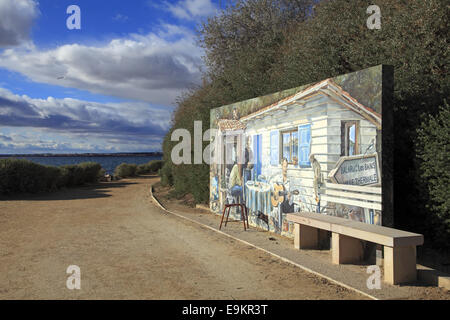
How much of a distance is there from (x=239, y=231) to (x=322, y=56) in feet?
18.0

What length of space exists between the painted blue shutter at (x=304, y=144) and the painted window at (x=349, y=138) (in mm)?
1015

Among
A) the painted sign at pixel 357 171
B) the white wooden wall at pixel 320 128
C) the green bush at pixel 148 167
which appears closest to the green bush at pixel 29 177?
the white wooden wall at pixel 320 128

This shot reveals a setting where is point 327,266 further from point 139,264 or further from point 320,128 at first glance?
point 139,264

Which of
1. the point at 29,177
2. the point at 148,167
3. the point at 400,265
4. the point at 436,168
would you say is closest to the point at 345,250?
the point at 400,265

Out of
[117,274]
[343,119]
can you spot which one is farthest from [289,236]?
[117,274]

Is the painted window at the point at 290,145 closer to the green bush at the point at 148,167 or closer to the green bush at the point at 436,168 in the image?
the green bush at the point at 436,168

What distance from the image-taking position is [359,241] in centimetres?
658

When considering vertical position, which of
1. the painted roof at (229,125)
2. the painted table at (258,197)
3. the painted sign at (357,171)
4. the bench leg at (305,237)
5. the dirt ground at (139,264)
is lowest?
the dirt ground at (139,264)

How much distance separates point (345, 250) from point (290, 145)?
9.69ft

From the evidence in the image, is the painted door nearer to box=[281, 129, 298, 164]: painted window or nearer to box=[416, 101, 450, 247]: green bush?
box=[281, 129, 298, 164]: painted window

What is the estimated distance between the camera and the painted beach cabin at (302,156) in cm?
653

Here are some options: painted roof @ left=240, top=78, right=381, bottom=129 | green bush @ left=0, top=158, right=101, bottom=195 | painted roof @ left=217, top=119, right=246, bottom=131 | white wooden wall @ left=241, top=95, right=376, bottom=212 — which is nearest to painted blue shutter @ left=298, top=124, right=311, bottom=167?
white wooden wall @ left=241, top=95, right=376, bottom=212

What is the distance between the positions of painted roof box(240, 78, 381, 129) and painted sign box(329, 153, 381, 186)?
2.05 feet

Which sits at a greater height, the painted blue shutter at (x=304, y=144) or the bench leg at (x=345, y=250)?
the painted blue shutter at (x=304, y=144)
